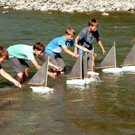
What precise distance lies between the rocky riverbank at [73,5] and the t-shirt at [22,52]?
926 inches

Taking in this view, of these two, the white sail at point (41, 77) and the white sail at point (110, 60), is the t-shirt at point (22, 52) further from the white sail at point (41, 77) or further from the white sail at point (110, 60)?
the white sail at point (110, 60)

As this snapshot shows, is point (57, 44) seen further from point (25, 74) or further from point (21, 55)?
point (21, 55)

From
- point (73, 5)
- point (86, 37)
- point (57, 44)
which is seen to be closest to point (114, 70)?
point (86, 37)

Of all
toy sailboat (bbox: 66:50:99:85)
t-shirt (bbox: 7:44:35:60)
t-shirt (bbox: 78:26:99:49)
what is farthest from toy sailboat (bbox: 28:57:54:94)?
t-shirt (bbox: 78:26:99:49)

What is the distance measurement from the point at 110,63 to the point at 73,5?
22.8m

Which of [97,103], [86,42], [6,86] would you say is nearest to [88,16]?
[86,42]

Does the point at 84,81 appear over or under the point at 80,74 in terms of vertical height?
under

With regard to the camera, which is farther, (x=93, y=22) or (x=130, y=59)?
(x=130, y=59)

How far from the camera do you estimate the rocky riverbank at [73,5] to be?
35188mm

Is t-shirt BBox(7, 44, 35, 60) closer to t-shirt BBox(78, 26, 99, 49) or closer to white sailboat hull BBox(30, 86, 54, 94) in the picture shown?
Answer: white sailboat hull BBox(30, 86, 54, 94)

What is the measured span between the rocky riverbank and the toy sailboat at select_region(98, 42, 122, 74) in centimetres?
2117

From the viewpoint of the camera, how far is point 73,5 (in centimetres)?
3638

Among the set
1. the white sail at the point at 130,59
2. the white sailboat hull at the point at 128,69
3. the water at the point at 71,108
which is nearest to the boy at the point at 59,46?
the water at the point at 71,108

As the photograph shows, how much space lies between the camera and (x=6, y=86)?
12391mm
